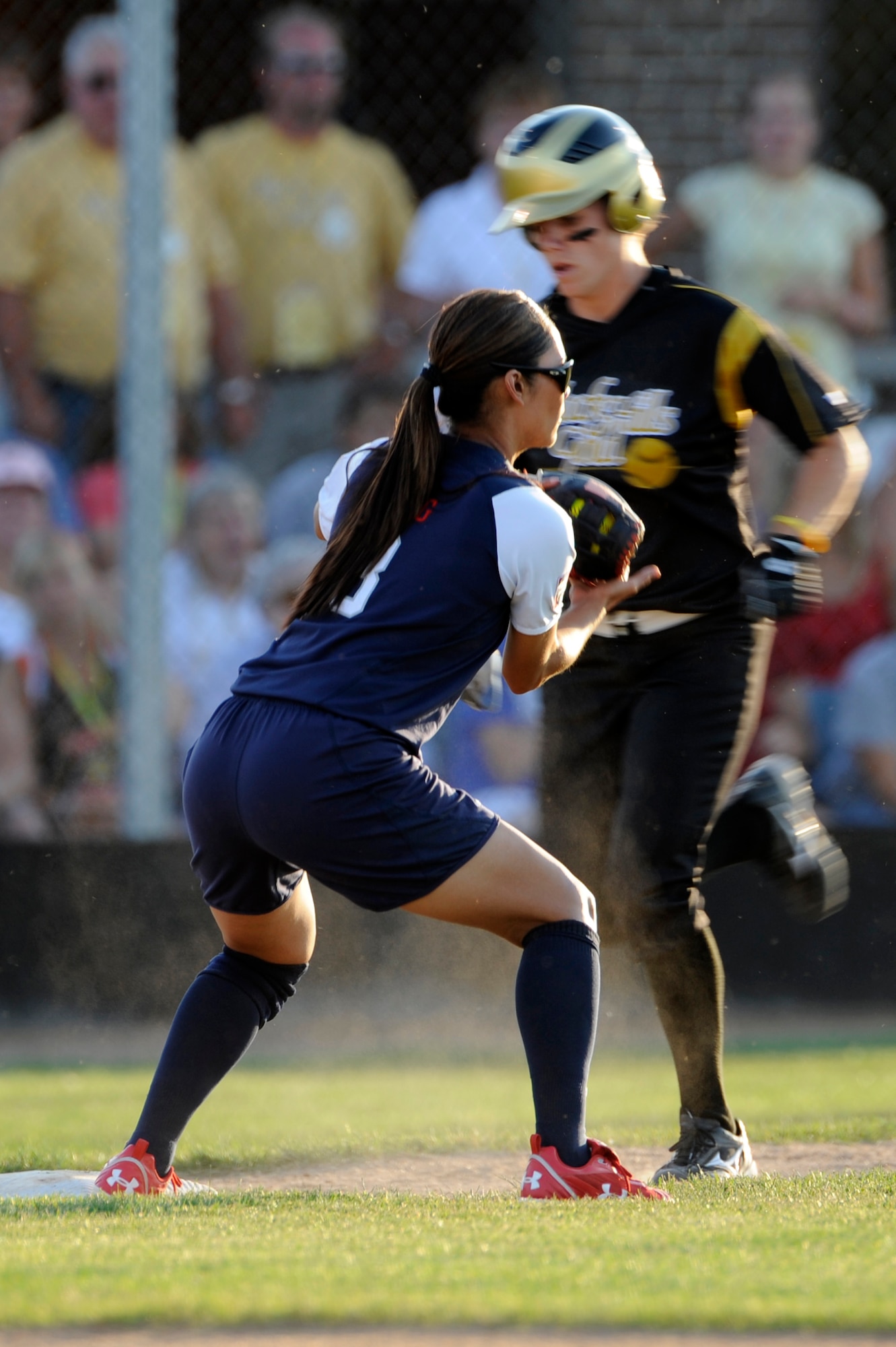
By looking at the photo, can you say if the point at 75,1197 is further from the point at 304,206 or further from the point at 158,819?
the point at 304,206

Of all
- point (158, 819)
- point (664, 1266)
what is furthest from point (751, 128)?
point (664, 1266)

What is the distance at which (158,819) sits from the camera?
7.16m

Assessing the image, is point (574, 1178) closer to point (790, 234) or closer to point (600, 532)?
point (600, 532)

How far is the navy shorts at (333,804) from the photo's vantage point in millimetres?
3287

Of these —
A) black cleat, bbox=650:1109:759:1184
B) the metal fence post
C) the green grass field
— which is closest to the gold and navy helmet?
black cleat, bbox=650:1109:759:1184

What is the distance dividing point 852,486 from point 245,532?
4.06 m

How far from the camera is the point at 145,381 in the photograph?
24.3ft

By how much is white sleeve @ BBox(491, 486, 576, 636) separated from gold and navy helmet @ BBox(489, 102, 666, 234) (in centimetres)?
111

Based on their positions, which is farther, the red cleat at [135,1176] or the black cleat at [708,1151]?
the black cleat at [708,1151]

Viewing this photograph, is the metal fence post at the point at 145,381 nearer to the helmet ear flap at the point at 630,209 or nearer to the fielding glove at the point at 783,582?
the helmet ear flap at the point at 630,209

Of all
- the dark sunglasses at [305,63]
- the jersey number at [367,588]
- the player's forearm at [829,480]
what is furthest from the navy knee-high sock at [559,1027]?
the dark sunglasses at [305,63]

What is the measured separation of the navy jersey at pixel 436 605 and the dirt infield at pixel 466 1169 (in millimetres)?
1241

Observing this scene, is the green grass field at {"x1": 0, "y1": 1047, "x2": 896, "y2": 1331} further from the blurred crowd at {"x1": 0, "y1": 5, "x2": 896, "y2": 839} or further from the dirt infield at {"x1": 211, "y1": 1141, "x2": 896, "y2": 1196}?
the blurred crowd at {"x1": 0, "y1": 5, "x2": 896, "y2": 839}

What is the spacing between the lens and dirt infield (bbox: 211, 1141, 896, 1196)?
4227 mm
